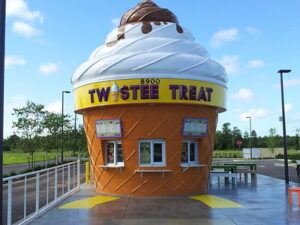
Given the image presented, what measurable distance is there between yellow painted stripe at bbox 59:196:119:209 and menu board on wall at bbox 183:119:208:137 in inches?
154

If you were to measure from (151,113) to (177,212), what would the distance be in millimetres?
5102

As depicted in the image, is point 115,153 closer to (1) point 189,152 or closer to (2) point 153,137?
(2) point 153,137

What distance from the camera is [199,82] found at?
18.3 meters

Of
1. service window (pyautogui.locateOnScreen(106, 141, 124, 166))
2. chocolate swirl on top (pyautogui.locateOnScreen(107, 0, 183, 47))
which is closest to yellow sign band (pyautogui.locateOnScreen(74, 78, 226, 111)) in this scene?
service window (pyautogui.locateOnScreen(106, 141, 124, 166))

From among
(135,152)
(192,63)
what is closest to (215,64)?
(192,63)

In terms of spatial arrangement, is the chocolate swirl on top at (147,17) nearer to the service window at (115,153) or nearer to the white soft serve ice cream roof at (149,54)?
the white soft serve ice cream roof at (149,54)

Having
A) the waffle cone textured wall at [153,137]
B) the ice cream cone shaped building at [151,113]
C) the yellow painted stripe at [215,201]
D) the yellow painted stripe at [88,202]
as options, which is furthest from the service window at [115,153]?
the yellow painted stripe at [215,201]

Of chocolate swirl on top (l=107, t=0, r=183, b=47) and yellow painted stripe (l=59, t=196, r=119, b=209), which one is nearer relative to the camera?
yellow painted stripe (l=59, t=196, r=119, b=209)

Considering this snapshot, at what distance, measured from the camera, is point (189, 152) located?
1881cm

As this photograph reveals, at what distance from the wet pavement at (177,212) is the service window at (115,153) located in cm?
187

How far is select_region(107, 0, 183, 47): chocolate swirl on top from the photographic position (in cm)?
1980

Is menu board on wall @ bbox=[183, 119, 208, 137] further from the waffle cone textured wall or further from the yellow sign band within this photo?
the yellow sign band

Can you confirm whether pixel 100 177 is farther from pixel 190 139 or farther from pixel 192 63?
pixel 192 63

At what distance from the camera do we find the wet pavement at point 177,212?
12219mm
